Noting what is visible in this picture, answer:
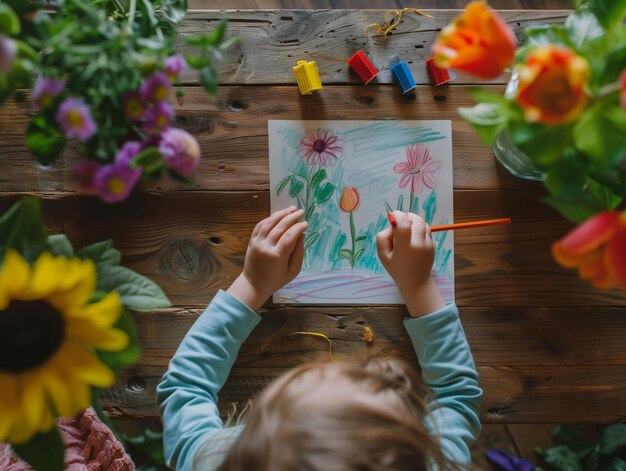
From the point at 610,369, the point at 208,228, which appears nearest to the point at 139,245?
the point at 208,228

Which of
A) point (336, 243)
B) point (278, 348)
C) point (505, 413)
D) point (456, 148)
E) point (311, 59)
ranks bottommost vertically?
point (505, 413)

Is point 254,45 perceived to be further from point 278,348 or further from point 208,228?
point 278,348

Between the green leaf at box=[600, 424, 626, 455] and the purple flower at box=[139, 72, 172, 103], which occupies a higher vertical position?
the purple flower at box=[139, 72, 172, 103]

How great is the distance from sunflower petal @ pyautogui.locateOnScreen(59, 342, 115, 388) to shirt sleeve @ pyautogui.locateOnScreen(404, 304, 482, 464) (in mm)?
494

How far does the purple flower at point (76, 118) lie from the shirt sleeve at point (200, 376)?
42cm

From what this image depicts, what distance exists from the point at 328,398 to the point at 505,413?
15.3 inches

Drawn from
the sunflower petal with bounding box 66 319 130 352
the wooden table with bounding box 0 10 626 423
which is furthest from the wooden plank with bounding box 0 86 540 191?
the sunflower petal with bounding box 66 319 130 352

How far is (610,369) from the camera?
0.93 meters

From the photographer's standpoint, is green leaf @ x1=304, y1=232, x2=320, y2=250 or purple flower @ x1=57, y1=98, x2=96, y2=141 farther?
green leaf @ x1=304, y1=232, x2=320, y2=250

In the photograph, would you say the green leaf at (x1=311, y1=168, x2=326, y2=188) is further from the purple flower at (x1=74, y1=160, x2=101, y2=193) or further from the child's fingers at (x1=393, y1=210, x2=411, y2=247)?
the purple flower at (x1=74, y1=160, x2=101, y2=193)

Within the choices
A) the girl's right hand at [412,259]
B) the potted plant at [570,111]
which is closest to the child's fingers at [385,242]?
the girl's right hand at [412,259]

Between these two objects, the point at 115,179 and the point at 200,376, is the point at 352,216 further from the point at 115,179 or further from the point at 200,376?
the point at 115,179

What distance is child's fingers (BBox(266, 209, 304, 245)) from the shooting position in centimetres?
89

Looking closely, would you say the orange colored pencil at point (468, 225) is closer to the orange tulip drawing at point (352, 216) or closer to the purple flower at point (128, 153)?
the orange tulip drawing at point (352, 216)
